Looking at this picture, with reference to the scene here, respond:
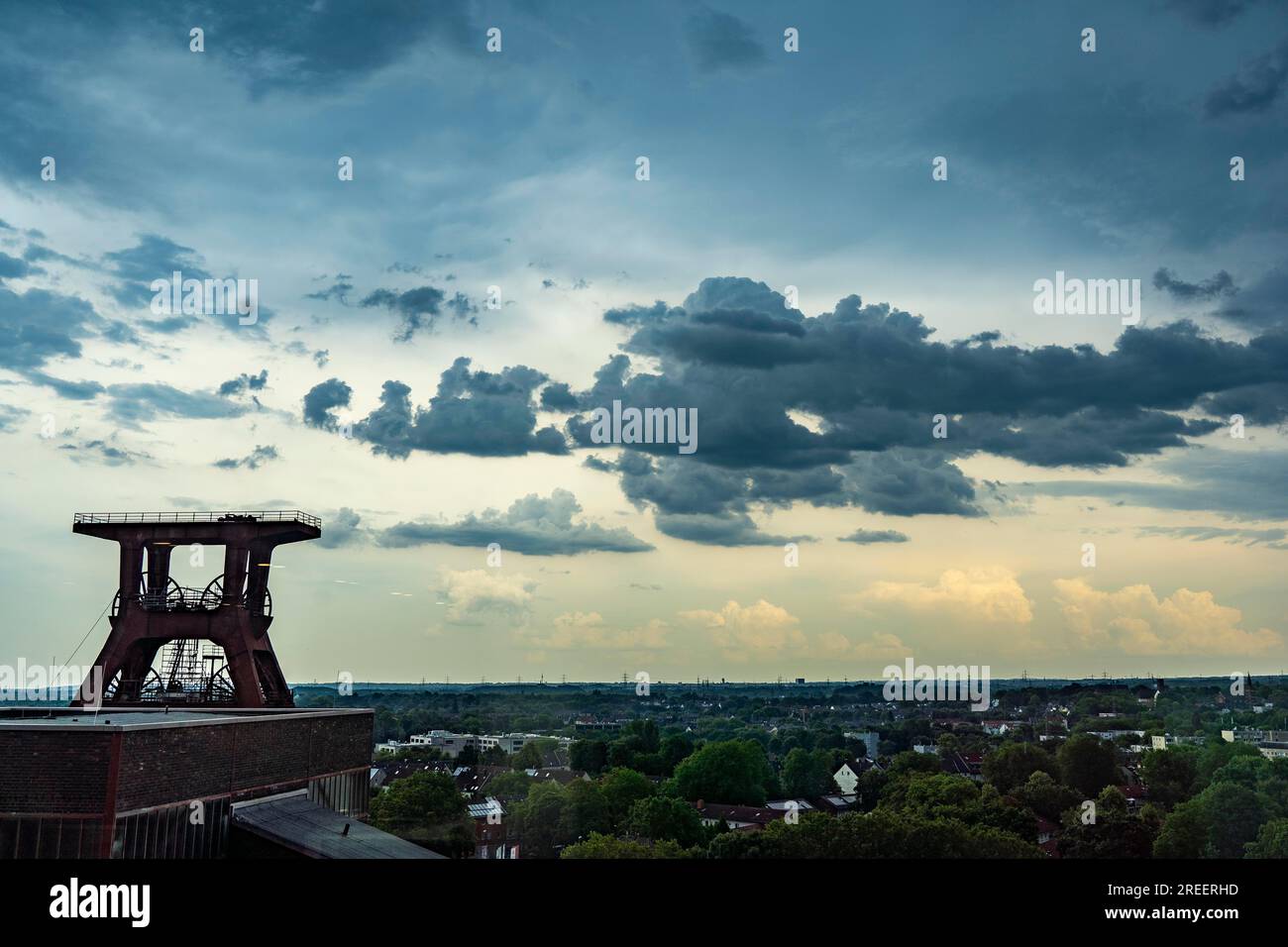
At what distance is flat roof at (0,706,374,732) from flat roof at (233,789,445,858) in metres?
3.36

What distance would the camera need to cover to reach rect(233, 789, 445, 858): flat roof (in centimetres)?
3328

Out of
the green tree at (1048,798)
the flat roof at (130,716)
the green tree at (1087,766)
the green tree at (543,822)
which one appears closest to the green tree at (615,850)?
the green tree at (543,822)

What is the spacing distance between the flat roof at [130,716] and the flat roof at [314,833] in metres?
3.36

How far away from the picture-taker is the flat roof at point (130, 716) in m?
30.3

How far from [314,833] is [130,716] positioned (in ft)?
31.5

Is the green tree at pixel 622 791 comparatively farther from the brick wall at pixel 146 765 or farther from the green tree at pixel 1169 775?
the green tree at pixel 1169 775

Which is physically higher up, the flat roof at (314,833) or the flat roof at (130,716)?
the flat roof at (130,716)

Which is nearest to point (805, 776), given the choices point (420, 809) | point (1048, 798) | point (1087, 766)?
point (1087, 766)

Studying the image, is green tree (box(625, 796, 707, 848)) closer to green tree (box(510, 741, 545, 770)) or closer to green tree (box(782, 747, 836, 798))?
green tree (box(782, 747, 836, 798))

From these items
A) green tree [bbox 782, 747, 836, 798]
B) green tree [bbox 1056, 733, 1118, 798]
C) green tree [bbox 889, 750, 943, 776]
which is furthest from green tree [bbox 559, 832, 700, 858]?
green tree [bbox 782, 747, 836, 798]

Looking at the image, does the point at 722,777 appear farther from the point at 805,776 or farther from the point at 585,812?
the point at 585,812

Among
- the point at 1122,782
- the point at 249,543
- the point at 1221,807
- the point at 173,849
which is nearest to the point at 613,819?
the point at 249,543
